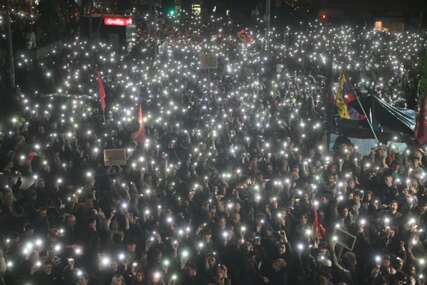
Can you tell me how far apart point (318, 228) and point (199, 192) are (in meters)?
2.70

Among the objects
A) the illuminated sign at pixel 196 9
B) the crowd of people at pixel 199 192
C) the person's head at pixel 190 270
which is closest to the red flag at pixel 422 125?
the crowd of people at pixel 199 192

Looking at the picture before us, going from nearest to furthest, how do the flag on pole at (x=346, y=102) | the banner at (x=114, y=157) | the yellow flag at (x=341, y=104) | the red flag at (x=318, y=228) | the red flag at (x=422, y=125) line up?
the red flag at (x=318, y=228) → the banner at (x=114, y=157) → the red flag at (x=422, y=125) → the flag on pole at (x=346, y=102) → the yellow flag at (x=341, y=104)

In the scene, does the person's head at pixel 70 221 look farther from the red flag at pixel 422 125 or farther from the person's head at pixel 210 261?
the red flag at pixel 422 125

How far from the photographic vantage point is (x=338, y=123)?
15.5 m

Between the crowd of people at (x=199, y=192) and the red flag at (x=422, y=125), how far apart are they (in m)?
0.32

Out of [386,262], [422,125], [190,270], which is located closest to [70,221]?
[190,270]

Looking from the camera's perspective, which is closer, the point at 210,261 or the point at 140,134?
the point at 210,261

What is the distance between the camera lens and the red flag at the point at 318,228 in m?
10.8

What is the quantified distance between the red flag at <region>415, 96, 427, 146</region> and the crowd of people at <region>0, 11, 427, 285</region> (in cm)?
32

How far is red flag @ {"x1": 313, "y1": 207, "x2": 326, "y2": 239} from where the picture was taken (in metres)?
10.8

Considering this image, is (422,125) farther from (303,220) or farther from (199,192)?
(199,192)

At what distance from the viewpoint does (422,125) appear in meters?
14.4

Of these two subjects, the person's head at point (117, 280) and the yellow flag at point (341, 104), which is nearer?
the person's head at point (117, 280)

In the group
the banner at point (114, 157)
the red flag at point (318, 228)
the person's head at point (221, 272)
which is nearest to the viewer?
the person's head at point (221, 272)
